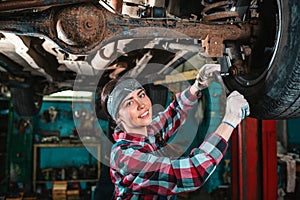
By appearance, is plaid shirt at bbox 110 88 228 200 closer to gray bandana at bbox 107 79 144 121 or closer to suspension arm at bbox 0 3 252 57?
gray bandana at bbox 107 79 144 121

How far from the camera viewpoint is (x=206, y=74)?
57.3 inches

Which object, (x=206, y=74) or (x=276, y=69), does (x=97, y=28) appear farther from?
(x=276, y=69)

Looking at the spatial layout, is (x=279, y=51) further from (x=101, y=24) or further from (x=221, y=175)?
(x=221, y=175)

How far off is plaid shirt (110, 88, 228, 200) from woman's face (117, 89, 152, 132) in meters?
0.06

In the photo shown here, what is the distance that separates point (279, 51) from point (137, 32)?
551mm

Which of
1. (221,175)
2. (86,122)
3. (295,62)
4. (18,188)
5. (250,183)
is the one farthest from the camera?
(86,122)

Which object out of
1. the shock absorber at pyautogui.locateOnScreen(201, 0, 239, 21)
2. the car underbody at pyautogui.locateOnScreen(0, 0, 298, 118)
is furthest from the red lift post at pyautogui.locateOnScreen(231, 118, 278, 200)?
the shock absorber at pyautogui.locateOnScreen(201, 0, 239, 21)

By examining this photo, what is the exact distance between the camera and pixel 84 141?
19.2 ft

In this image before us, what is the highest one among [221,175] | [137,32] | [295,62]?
[137,32]

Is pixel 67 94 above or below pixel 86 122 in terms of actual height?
above

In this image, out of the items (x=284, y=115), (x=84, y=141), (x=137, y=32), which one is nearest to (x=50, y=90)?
(x=84, y=141)

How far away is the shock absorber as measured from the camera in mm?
1357

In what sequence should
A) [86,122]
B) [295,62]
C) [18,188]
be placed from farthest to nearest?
[86,122] → [18,188] → [295,62]

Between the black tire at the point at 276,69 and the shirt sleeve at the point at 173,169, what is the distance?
0.82 ft
